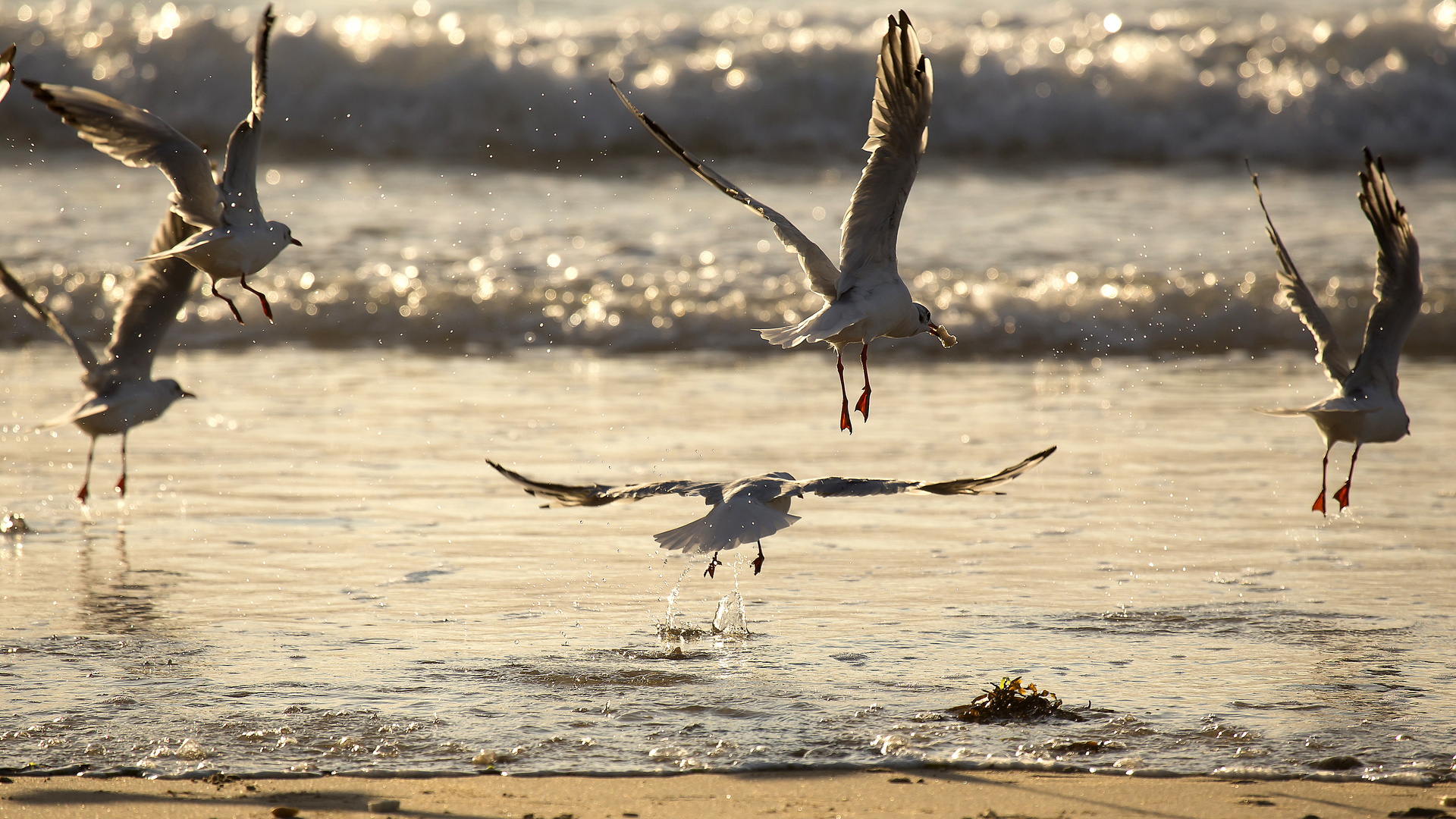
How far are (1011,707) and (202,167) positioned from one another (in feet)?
12.1

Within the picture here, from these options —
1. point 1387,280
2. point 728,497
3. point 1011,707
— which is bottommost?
point 1011,707

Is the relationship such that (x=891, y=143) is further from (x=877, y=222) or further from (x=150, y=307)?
(x=150, y=307)

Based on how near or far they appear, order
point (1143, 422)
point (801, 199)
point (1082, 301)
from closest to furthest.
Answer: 1. point (1143, 422)
2. point (1082, 301)
3. point (801, 199)

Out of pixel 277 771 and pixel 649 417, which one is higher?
pixel 649 417

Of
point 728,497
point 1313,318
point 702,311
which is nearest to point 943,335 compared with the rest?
point 1313,318

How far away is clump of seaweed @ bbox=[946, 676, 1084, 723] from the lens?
13.0 feet

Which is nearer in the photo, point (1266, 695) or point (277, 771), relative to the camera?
point (277, 771)

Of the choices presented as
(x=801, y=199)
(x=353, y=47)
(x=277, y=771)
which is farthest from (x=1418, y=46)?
(x=277, y=771)

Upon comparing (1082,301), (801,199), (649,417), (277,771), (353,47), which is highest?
(353,47)

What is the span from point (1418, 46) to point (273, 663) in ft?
58.5

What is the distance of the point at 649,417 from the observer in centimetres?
800

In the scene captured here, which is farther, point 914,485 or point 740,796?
point 914,485

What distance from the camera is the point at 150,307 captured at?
6.77 meters

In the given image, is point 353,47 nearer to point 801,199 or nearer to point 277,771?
point 801,199
